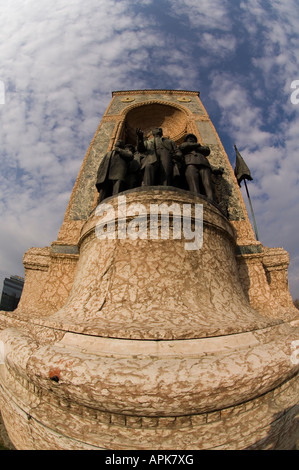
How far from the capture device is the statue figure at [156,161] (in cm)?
306

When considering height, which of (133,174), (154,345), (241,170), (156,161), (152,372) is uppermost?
(241,170)

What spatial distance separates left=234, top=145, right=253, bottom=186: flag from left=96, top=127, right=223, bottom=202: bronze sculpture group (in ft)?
6.32

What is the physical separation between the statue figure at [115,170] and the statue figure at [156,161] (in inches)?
12.3

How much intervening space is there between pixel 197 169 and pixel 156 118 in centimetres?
571

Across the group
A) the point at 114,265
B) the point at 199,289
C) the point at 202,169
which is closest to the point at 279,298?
the point at 199,289

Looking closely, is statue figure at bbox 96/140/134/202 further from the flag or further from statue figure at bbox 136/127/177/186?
the flag

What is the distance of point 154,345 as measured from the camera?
127 cm

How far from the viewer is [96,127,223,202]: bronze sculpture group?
3207 millimetres

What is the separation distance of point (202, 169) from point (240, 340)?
2.90m
